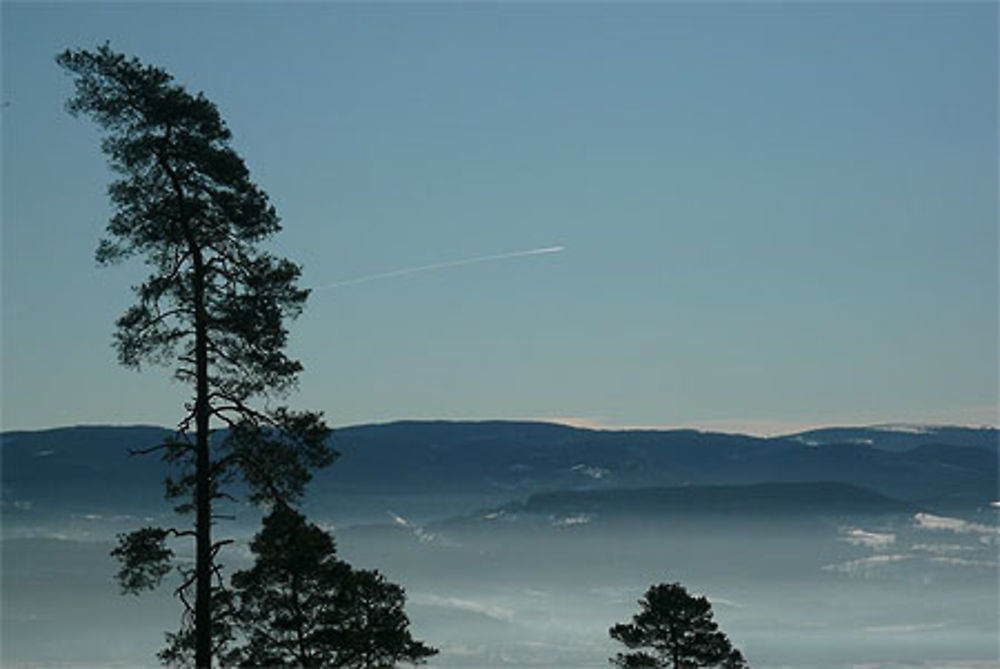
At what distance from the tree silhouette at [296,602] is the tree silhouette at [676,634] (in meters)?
21.0

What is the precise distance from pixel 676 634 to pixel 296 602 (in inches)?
1011

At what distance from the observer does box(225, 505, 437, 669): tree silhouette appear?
1578 inches

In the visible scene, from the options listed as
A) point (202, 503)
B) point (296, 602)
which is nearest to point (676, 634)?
point (296, 602)

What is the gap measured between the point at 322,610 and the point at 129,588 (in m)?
13.6

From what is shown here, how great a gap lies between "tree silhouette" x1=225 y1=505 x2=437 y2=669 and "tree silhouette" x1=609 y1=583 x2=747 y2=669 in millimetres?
21031

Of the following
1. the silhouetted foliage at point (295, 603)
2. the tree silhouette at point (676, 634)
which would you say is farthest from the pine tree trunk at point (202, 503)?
the tree silhouette at point (676, 634)

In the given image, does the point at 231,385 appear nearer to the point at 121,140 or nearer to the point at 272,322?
the point at 272,322

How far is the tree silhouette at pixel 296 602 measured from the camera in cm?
4009

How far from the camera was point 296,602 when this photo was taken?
4122cm

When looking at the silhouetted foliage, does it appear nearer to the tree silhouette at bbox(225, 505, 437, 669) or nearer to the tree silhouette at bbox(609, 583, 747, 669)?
the tree silhouette at bbox(225, 505, 437, 669)

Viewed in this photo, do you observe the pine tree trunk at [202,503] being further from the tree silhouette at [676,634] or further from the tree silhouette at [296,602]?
the tree silhouette at [676,634]

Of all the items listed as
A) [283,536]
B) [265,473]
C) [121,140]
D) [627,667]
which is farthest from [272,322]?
[627,667]

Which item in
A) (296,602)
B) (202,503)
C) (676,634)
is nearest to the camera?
(202,503)

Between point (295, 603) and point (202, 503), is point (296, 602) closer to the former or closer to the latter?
point (295, 603)
